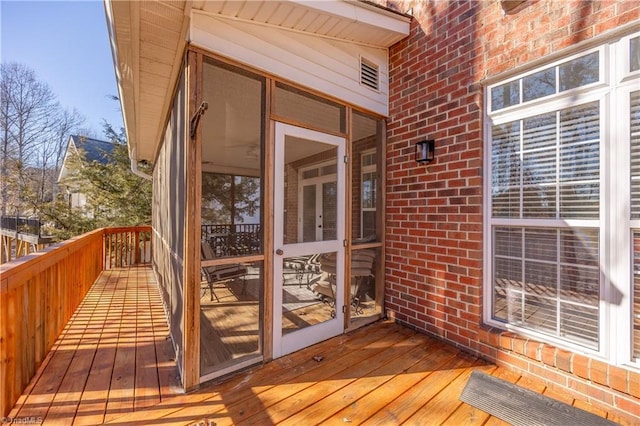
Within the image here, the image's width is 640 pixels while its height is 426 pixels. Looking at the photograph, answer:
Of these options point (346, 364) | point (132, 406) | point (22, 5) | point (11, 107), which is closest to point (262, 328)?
point (346, 364)

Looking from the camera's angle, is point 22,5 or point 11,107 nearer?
point 22,5

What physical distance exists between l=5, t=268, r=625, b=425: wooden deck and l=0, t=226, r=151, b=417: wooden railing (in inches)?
5.0

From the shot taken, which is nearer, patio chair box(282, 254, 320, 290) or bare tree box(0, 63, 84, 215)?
patio chair box(282, 254, 320, 290)

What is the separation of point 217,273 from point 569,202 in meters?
2.95

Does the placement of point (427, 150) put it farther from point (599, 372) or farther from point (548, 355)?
point (599, 372)

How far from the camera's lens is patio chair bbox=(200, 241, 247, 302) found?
2.42 meters

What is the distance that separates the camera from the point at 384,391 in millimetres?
2129

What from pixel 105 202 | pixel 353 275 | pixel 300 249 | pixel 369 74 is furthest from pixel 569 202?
pixel 105 202

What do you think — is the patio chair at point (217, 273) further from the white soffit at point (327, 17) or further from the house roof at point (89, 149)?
the house roof at point (89, 149)

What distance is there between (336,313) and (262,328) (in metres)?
0.87

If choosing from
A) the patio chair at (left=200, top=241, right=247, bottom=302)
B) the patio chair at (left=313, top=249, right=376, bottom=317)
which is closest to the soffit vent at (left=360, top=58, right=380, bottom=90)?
the patio chair at (left=313, top=249, right=376, bottom=317)

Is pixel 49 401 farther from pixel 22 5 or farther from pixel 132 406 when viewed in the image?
pixel 22 5

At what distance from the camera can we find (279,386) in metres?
2.19

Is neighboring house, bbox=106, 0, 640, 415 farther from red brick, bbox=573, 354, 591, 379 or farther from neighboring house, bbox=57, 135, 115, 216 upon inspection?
neighboring house, bbox=57, 135, 115, 216
